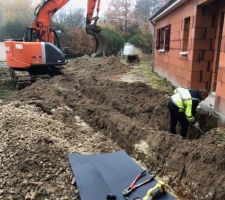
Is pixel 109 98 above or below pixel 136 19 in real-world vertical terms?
below

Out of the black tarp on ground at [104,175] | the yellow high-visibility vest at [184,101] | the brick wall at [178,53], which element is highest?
the brick wall at [178,53]

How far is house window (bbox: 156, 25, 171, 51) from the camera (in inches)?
432

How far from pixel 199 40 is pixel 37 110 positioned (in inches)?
180

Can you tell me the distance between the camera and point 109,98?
8266 mm

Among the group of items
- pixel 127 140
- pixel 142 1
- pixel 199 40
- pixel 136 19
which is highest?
pixel 142 1

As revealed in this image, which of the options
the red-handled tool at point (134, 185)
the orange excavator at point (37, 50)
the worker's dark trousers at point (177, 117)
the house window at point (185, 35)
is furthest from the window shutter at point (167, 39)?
the red-handled tool at point (134, 185)

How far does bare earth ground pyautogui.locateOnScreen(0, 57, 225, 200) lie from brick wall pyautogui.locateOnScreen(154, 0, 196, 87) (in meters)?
1.31

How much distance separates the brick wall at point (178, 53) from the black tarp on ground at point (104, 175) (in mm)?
4581

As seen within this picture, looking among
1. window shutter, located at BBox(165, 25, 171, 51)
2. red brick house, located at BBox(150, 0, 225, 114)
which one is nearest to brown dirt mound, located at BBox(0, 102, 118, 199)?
red brick house, located at BBox(150, 0, 225, 114)

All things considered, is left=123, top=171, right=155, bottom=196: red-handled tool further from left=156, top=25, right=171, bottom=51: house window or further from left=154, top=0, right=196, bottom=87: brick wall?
left=156, top=25, right=171, bottom=51: house window

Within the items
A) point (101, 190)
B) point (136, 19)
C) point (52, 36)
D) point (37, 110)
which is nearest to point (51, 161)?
point (101, 190)

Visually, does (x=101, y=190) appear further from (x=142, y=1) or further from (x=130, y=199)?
(x=142, y=1)

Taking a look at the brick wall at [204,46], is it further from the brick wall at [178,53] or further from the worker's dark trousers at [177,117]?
the worker's dark trousers at [177,117]

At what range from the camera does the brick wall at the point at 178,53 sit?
7949 mm
